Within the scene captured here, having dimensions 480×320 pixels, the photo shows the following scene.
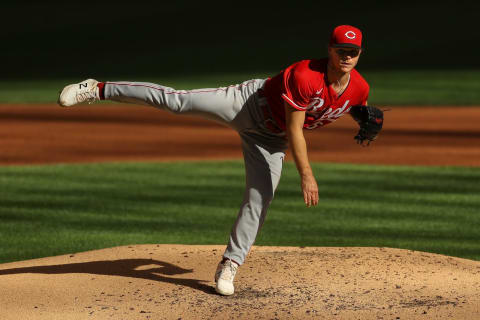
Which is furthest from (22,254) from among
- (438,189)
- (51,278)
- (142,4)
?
(142,4)

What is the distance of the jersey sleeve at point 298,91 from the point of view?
16.4 ft

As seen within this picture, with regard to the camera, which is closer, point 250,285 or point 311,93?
point 311,93

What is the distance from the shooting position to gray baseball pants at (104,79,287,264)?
541cm

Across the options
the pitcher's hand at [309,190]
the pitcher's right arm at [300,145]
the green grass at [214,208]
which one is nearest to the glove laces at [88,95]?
the pitcher's right arm at [300,145]

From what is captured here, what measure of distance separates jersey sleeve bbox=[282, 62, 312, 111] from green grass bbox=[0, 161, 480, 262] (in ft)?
8.74

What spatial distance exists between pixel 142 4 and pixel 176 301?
34159mm

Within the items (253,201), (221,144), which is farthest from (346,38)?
(221,144)

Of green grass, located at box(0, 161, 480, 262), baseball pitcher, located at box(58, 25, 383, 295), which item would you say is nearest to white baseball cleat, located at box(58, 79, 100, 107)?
baseball pitcher, located at box(58, 25, 383, 295)

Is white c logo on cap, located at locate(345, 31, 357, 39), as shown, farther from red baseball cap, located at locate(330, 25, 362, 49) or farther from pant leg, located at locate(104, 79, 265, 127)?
pant leg, located at locate(104, 79, 265, 127)

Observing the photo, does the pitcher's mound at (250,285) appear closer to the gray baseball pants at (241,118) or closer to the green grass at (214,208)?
the gray baseball pants at (241,118)

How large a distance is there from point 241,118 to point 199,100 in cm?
29

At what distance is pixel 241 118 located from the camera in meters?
5.44

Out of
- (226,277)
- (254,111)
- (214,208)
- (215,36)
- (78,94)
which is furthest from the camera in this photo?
(215,36)

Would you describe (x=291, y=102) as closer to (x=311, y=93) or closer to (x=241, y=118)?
(x=311, y=93)
